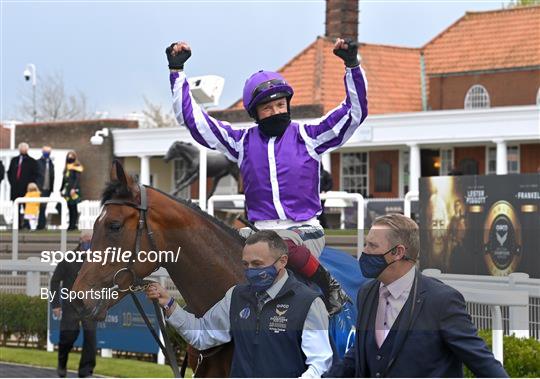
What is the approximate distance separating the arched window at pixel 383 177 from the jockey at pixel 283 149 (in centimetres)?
1676

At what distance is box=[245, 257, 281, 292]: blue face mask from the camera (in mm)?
3945

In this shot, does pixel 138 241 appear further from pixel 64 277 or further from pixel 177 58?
pixel 177 58

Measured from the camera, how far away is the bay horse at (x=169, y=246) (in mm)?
4250

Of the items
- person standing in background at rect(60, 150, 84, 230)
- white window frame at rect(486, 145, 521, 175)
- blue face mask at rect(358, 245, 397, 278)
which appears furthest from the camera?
white window frame at rect(486, 145, 521, 175)

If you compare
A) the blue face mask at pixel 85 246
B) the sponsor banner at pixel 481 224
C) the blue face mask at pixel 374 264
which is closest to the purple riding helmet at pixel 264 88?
the blue face mask at pixel 85 246

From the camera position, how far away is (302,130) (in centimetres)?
449

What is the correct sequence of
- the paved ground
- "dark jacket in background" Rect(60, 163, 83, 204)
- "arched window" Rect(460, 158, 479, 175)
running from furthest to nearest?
1. "arched window" Rect(460, 158, 479, 175)
2. the paved ground
3. "dark jacket in background" Rect(60, 163, 83, 204)

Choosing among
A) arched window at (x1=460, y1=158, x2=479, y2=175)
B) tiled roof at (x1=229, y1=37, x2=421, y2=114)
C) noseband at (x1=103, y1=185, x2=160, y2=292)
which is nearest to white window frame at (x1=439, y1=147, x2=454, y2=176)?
arched window at (x1=460, y1=158, x2=479, y2=175)

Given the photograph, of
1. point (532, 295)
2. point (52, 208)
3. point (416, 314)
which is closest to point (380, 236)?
point (416, 314)

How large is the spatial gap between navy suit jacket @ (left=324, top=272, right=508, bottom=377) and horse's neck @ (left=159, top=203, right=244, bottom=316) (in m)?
1.16

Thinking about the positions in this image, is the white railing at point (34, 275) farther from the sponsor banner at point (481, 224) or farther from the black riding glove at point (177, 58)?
the sponsor banner at point (481, 224)

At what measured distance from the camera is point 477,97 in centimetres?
2753

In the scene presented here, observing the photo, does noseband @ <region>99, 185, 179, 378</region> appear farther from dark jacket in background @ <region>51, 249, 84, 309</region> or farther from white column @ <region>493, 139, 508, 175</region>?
white column @ <region>493, 139, 508, 175</region>

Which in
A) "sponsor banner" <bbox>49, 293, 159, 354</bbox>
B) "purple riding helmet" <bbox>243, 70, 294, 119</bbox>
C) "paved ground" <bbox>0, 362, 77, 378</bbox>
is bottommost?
"paved ground" <bbox>0, 362, 77, 378</bbox>
